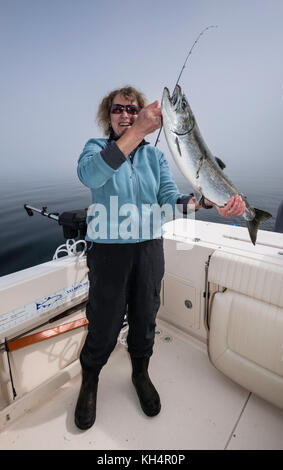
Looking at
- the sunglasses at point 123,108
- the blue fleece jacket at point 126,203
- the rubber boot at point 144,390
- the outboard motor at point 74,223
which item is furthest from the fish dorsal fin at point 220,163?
the rubber boot at point 144,390

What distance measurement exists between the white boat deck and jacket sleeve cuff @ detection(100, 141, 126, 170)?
197 cm

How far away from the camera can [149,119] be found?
1213mm

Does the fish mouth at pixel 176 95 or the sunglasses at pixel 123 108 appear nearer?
the fish mouth at pixel 176 95

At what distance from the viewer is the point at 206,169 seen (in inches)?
47.2

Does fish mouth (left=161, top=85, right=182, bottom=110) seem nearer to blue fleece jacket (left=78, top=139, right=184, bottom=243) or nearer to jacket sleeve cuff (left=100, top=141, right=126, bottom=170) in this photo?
jacket sleeve cuff (left=100, top=141, right=126, bottom=170)

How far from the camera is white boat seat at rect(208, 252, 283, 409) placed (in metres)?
1.75

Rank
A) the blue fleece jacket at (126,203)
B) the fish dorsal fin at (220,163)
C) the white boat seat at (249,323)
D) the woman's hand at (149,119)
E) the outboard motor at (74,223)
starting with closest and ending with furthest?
1. the woman's hand at (149,119)
2. the fish dorsal fin at (220,163)
3. the blue fleece jacket at (126,203)
4. the white boat seat at (249,323)
5. the outboard motor at (74,223)

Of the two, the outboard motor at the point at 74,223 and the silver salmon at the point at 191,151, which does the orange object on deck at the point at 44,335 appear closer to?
the outboard motor at the point at 74,223

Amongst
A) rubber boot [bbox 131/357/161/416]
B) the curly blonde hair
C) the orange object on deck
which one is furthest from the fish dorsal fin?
the orange object on deck

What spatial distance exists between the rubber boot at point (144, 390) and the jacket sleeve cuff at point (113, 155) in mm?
1639

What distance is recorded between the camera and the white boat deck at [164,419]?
5.60 feet

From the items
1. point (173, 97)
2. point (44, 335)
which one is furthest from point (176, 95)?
point (44, 335)

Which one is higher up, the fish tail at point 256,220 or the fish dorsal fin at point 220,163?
the fish dorsal fin at point 220,163
